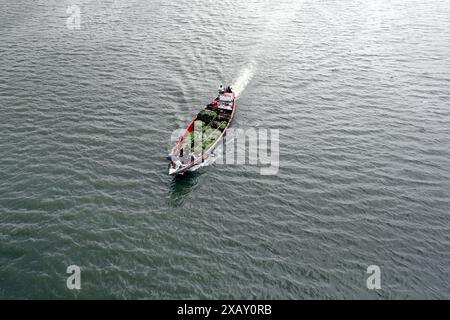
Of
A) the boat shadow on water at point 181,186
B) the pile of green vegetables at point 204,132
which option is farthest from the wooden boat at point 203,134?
the boat shadow on water at point 181,186

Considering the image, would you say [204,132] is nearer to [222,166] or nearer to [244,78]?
[222,166]

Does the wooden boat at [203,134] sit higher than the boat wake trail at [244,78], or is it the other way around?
the boat wake trail at [244,78]

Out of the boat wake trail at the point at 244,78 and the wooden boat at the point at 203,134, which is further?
the boat wake trail at the point at 244,78

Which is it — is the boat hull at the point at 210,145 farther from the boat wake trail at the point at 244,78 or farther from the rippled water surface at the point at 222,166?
the boat wake trail at the point at 244,78

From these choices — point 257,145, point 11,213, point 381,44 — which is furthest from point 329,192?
point 381,44

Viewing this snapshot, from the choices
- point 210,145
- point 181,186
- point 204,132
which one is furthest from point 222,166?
point 204,132
